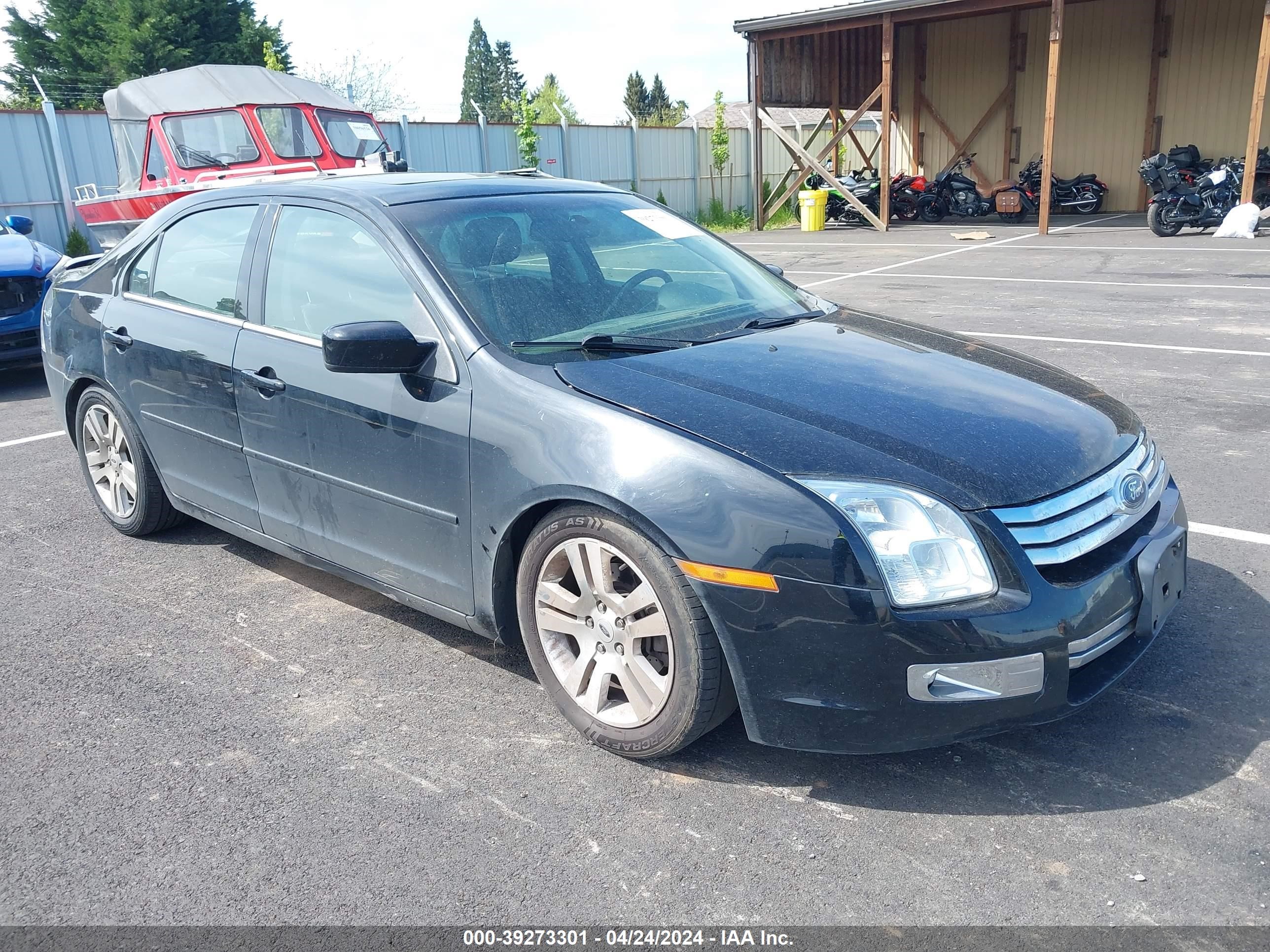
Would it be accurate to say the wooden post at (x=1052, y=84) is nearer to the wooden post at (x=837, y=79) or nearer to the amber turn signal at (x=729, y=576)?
the wooden post at (x=837, y=79)

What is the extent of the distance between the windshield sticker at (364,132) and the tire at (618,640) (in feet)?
42.5

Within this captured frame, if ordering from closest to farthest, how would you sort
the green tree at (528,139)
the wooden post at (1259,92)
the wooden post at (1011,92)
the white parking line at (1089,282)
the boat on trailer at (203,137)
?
the white parking line at (1089,282), the boat on trailer at (203,137), the wooden post at (1259,92), the green tree at (528,139), the wooden post at (1011,92)

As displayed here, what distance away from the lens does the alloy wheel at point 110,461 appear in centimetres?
466

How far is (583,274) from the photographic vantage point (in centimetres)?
360

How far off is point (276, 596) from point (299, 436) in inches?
33.7

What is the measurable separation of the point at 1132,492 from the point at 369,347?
219 centimetres

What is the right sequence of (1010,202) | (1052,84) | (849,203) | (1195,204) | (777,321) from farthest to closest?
(849,203) < (1010,202) < (1052,84) < (1195,204) < (777,321)

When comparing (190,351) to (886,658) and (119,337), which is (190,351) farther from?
(886,658)

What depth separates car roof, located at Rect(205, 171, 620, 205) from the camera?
3662 millimetres

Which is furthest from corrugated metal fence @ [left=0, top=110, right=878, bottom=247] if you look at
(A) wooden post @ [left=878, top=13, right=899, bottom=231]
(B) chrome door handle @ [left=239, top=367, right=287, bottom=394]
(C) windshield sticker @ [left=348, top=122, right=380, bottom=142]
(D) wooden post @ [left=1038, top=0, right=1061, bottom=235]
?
(B) chrome door handle @ [left=239, top=367, right=287, bottom=394]

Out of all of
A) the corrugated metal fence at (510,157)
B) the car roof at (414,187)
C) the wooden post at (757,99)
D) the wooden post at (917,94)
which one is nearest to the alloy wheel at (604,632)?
the car roof at (414,187)

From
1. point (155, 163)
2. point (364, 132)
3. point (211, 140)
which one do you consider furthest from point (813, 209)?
point (155, 163)

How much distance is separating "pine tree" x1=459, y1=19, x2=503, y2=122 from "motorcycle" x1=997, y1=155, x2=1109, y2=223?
8326cm

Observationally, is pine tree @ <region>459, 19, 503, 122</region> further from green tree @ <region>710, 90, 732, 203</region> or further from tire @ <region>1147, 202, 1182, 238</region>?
tire @ <region>1147, 202, 1182, 238</region>
